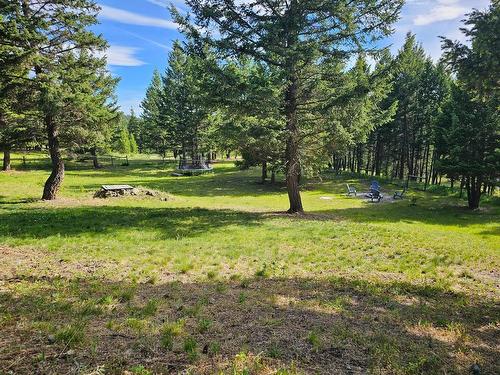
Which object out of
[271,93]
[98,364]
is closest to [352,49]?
[271,93]

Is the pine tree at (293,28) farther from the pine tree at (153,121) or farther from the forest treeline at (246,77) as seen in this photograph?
the pine tree at (153,121)

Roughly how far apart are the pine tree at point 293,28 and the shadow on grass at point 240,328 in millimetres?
9953

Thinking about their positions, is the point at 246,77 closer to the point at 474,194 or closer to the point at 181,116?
the point at 474,194

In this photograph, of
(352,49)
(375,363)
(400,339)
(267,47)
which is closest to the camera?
(375,363)

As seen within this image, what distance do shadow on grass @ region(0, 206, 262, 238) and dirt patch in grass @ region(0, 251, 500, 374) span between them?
12.9 feet

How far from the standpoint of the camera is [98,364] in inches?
147

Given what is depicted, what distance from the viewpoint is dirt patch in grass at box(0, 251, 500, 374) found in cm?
395

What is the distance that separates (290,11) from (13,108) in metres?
13.0

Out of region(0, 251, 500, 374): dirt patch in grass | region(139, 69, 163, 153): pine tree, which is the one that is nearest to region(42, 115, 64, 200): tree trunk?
region(0, 251, 500, 374): dirt patch in grass

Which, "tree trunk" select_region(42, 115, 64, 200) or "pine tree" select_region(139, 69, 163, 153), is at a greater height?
"pine tree" select_region(139, 69, 163, 153)

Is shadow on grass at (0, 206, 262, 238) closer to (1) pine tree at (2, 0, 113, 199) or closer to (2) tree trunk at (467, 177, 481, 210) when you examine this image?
(1) pine tree at (2, 0, 113, 199)

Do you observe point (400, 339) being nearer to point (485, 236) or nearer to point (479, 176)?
point (485, 236)

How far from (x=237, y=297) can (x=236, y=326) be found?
4.37 ft

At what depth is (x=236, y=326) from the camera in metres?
5.01
